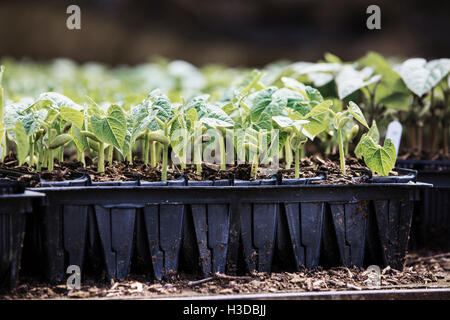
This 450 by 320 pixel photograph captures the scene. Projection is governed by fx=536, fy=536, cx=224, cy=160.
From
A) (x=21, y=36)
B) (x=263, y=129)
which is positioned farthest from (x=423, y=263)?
(x=21, y=36)

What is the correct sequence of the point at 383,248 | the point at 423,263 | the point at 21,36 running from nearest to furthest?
the point at 383,248
the point at 423,263
the point at 21,36

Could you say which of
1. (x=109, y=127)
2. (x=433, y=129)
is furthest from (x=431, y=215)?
(x=109, y=127)

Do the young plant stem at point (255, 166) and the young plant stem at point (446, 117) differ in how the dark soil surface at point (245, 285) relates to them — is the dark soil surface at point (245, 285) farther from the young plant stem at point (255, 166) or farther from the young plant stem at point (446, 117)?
the young plant stem at point (446, 117)

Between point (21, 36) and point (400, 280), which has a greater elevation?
point (21, 36)

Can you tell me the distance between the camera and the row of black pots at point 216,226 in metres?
1.23

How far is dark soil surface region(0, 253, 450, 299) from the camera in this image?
1183 mm

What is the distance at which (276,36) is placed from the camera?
20.8 ft

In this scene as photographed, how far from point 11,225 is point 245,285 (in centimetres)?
54

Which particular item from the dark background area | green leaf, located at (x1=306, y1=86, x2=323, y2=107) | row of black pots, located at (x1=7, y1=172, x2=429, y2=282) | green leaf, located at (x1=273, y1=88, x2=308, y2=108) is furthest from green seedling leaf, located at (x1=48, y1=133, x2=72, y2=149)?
the dark background area

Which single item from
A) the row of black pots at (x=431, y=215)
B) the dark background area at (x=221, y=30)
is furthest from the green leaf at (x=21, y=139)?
the dark background area at (x=221, y=30)

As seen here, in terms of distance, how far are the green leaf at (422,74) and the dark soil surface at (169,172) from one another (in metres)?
0.39

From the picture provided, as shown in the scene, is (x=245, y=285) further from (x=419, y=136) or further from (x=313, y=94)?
(x=419, y=136)
